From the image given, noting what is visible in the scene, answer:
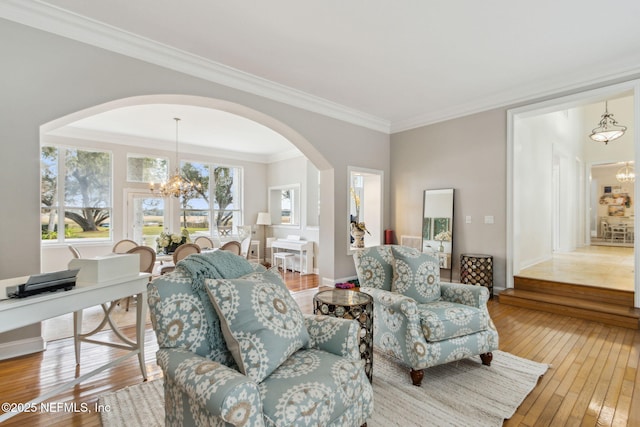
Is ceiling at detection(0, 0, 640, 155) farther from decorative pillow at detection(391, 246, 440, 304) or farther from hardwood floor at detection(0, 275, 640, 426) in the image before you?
hardwood floor at detection(0, 275, 640, 426)

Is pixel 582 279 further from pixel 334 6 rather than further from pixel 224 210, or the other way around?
pixel 224 210

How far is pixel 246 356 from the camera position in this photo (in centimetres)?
134

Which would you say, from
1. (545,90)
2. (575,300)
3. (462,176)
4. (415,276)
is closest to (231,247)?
(415,276)

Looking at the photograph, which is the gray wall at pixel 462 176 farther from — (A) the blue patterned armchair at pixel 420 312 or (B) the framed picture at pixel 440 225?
(A) the blue patterned armchair at pixel 420 312

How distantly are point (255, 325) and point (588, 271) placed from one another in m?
5.89

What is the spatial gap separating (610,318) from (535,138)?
328 centimetres

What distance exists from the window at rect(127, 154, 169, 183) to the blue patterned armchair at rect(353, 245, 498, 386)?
5.94 meters

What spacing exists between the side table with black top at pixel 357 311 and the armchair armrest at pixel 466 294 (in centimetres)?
90

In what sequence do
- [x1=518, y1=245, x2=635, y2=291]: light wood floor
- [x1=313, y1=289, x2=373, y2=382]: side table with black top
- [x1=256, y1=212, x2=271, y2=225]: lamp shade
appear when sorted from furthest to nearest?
[x1=256, y1=212, x2=271, y2=225]: lamp shade, [x1=518, y1=245, x2=635, y2=291]: light wood floor, [x1=313, y1=289, x2=373, y2=382]: side table with black top

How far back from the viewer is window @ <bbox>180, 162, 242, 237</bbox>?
292 inches

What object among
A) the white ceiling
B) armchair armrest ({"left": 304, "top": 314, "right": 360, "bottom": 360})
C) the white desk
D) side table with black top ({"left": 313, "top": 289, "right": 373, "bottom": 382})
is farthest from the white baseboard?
the white ceiling

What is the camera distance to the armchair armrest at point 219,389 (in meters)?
1.05

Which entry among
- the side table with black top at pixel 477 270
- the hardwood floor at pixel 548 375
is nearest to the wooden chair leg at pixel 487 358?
the hardwood floor at pixel 548 375

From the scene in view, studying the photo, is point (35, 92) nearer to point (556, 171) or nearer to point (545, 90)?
point (545, 90)
